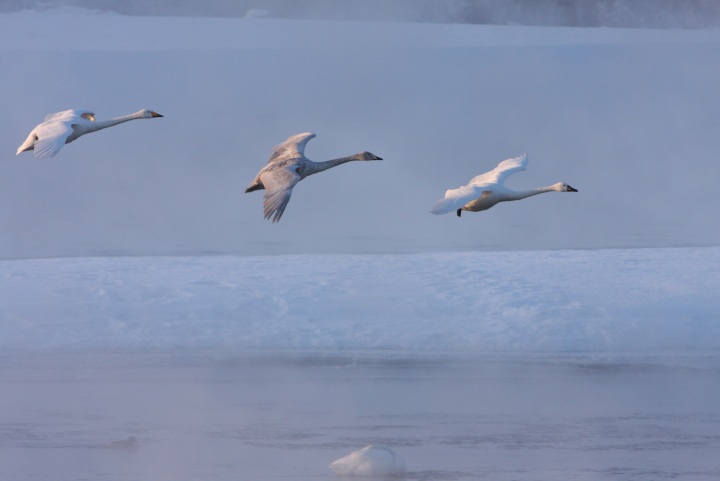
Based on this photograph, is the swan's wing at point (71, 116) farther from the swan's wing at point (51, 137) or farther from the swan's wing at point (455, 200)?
the swan's wing at point (455, 200)

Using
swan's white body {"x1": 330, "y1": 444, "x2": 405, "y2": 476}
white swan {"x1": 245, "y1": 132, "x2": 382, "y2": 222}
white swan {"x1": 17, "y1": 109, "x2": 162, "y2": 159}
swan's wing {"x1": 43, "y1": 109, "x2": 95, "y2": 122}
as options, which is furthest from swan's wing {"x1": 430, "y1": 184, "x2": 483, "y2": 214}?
swan's wing {"x1": 43, "y1": 109, "x2": 95, "y2": 122}

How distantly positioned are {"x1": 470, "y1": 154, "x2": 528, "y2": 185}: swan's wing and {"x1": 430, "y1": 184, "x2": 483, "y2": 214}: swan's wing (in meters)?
0.93

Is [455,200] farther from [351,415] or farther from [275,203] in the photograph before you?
[351,415]

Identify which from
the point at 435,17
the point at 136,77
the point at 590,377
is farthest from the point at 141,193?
the point at 435,17

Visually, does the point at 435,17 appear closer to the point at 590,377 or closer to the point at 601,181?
the point at 601,181

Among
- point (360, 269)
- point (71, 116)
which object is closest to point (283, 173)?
point (71, 116)

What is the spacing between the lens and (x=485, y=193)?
30.6ft

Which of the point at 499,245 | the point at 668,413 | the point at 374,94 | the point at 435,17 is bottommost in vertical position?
the point at 668,413

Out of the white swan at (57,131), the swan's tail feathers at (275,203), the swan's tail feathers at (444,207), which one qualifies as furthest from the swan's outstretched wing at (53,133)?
the swan's tail feathers at (444,207)

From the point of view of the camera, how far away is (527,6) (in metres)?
23.2

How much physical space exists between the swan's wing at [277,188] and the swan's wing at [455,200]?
3.04ft

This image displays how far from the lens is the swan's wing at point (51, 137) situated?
8.62 m

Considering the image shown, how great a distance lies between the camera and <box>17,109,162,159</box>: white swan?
28.6 feet

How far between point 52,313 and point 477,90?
9713 mm
